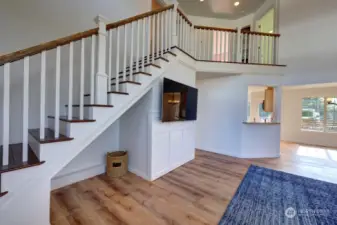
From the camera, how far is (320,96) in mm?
6129

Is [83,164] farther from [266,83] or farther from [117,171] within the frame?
[266,83]

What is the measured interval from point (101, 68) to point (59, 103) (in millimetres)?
876

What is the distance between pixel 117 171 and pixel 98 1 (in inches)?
119

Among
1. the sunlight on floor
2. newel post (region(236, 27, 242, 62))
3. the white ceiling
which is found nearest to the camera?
newel post (region(236, 27, 242, 62))

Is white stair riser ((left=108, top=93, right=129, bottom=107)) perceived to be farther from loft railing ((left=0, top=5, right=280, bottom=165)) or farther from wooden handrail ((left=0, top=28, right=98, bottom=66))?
wooden handrail ((left=0, top=28, right=98, bottom=66))

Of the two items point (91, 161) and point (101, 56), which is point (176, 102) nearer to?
point (101, 56)

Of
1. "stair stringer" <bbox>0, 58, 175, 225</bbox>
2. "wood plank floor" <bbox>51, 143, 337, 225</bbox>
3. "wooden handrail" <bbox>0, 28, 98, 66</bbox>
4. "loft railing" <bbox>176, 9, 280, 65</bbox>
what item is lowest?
"wood plank floor" <bbox>51, 143, 337, 225</bbox>

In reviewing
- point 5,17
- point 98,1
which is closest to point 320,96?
point 98,1

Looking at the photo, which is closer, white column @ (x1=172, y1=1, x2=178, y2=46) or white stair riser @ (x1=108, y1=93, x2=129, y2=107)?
white stair riser @ (x1=108, y1=93, x2=129, y2=107)

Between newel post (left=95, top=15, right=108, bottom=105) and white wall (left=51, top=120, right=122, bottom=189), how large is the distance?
142 cm

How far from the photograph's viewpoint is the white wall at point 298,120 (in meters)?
5.98

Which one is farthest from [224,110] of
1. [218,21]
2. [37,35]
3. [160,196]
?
[37,35]

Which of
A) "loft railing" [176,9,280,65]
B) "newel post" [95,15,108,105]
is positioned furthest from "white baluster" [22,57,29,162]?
"loft railing" [176,9,280,65]

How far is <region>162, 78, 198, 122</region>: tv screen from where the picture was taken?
2922 mm
